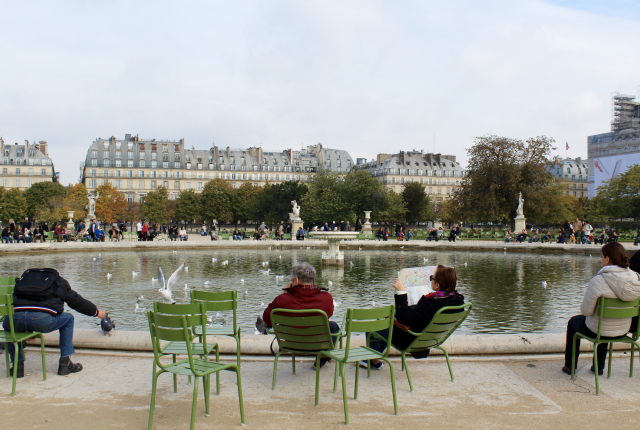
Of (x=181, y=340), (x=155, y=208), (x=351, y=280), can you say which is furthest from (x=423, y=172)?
(x=181, y=340)

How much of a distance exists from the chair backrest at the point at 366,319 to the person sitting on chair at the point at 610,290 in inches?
73.5

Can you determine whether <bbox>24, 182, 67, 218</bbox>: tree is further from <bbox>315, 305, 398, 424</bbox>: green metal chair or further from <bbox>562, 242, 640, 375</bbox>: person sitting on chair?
<bbox>562, 242, 640, 375</bbox>: person sitting on chair

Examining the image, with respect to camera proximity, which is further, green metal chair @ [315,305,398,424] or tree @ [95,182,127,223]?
tree @ [95,182,127,223]

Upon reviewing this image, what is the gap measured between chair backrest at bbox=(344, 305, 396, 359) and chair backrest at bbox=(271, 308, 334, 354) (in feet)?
0.61

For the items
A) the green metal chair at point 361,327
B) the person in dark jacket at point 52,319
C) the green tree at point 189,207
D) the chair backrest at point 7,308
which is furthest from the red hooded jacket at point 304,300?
the green tree at point 189,207

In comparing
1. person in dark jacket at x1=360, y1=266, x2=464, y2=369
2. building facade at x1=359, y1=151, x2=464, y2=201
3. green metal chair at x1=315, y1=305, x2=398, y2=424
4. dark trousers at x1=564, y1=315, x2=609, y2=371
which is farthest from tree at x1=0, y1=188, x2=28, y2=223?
dark trousers at x1=564, y1=315, x2=609, y2=371

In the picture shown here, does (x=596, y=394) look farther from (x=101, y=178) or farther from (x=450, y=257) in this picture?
(x=101, y=178)

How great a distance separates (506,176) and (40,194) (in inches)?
2488

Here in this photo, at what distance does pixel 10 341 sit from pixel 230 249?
20.5 meters

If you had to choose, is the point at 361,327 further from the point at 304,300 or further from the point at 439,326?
the point at 439,326

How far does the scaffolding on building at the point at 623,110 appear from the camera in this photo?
8681 cm

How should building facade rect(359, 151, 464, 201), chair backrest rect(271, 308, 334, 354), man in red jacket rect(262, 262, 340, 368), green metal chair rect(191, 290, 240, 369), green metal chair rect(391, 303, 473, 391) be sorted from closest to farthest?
1. chair backrest rect(271, 308, 334, 354)
2. green metal chair rect(391, 303, 473, 391)
3. man in red jacket rect(262, 262, 340, 368)
4. green metal chair rect(191, 290, 240, 369)
5. building facade rect(359, 151, 464, 201)

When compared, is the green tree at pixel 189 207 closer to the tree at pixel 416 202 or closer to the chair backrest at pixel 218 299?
the tree at pixel 416 202

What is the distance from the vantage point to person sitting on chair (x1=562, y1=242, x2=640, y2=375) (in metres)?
4.56
